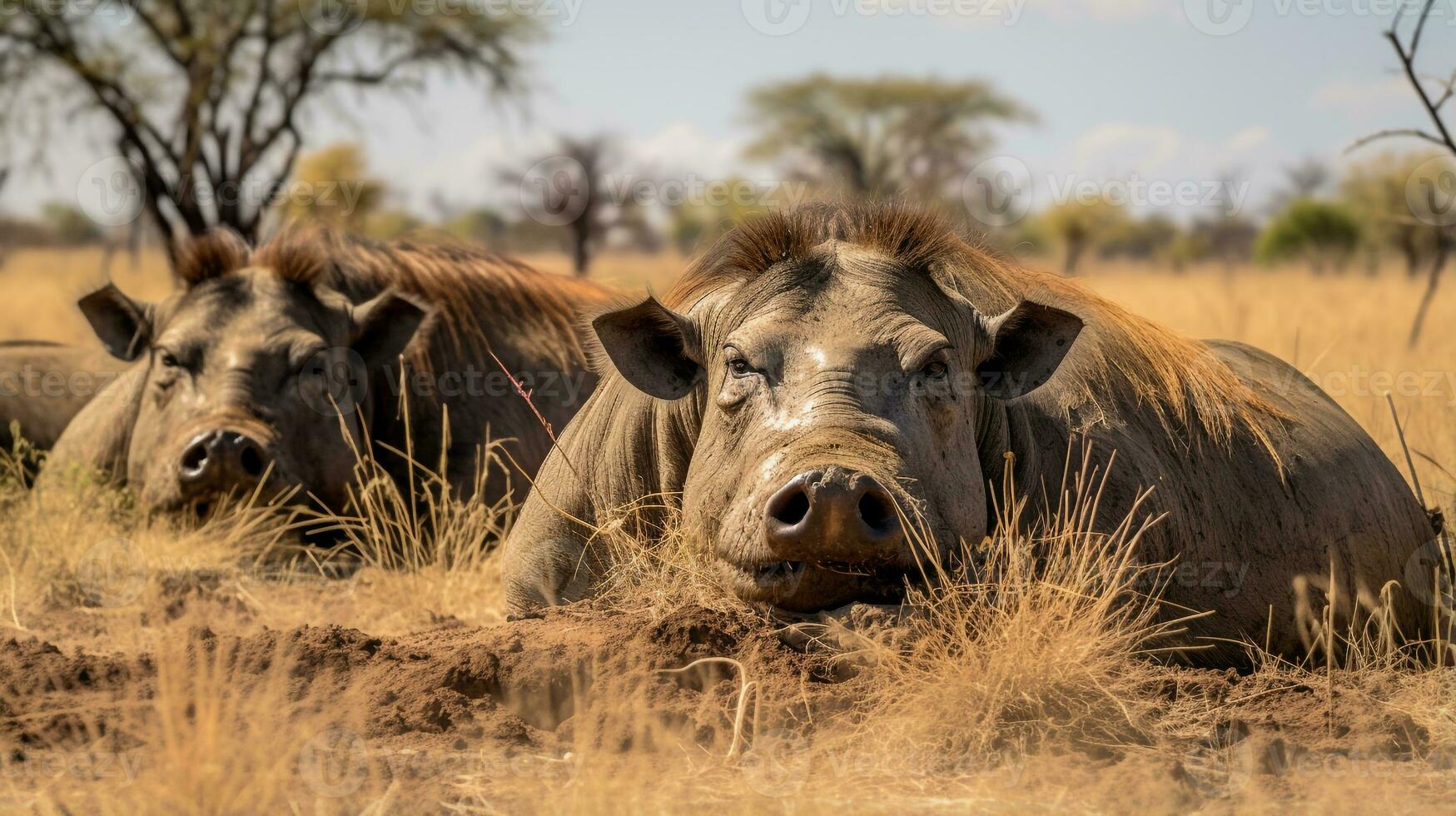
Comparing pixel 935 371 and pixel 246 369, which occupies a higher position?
pixel 935 371

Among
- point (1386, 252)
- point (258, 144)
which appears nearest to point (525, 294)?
point (258, 144)

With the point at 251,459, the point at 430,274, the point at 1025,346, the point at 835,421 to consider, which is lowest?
the point at 251,459

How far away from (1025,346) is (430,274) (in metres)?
4.37

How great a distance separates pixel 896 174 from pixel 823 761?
3631 cm

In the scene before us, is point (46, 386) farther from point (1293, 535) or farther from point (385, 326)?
point (1293, 535)

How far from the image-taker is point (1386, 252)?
40.1 metres

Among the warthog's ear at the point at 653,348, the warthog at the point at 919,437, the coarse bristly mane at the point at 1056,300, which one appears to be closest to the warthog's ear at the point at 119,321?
the warthog at the point at 919,437

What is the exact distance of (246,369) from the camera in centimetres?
696

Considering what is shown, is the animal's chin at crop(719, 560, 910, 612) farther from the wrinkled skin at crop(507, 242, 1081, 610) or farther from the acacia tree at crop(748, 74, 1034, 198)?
the acacia tree at crop(748, 74, 1034, 198)
